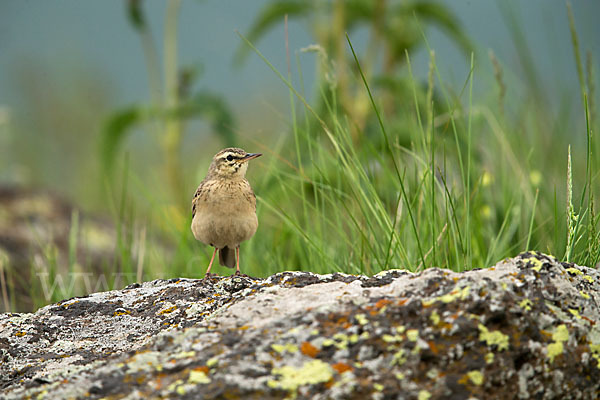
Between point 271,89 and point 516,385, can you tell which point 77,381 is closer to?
point 516,385

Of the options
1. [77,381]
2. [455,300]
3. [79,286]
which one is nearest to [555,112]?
[455,300]

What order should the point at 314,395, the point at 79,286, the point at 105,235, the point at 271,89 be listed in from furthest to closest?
the point at 271,89 → the point at 105,235 → the point at 79,286 → the point at 314,395

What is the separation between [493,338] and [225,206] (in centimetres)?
224

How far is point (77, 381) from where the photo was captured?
1773 millimetres

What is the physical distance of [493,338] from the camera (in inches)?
69.8

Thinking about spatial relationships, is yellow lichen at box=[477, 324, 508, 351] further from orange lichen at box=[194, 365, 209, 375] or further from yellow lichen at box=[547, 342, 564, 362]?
orange lichen at box=[194, 365, 209, 375]

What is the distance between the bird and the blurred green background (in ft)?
0.55

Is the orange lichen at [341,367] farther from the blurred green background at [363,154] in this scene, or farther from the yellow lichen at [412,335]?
the blurred green background at [363,154]

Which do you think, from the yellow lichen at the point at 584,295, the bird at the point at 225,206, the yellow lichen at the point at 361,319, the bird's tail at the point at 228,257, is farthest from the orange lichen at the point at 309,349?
the bird's tail at the point at 228,257

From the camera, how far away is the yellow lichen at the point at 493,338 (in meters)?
1.77

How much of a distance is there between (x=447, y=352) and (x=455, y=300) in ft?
0.53

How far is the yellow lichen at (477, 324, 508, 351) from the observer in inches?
69.6

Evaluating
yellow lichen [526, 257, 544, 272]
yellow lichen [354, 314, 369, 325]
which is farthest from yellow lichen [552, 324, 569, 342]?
yellow lichen [354, 314, 369, 325]

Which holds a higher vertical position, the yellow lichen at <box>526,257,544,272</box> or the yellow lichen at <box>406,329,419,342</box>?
the yellow lichen at <box>526,257,544,272</box>
